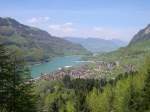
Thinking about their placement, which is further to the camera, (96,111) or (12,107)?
(96,111)

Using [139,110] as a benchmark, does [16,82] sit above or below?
above

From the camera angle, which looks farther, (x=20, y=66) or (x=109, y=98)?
(x=109, y=98)

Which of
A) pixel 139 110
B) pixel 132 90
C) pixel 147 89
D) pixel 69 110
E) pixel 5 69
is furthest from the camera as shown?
pixel 69 110

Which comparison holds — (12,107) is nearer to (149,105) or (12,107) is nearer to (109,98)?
(149,105)

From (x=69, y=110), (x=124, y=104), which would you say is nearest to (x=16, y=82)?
(x=124, y=104)

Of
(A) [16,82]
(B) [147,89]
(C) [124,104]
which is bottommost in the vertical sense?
(C) [124,104]

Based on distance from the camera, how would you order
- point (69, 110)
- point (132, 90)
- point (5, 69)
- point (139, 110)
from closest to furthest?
point (5, 69) → point (139, 110) → point (132, 90) → point (69, 110)

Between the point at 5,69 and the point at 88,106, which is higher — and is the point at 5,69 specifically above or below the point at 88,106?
above

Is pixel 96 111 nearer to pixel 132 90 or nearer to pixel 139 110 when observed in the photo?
pixel 132 90

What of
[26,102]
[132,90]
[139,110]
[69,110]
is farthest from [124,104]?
[26,102]
